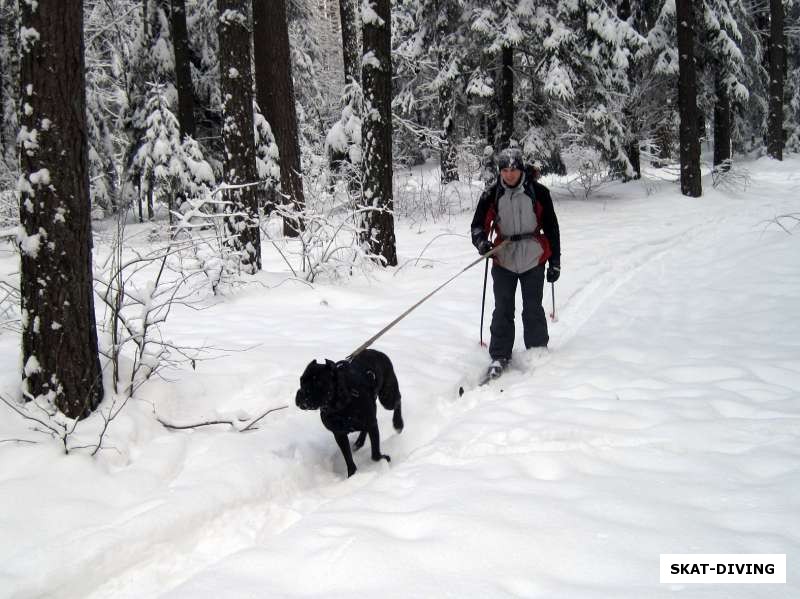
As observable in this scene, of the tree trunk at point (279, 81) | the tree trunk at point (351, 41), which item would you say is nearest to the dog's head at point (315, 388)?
the tree trunk at point (279, 81)

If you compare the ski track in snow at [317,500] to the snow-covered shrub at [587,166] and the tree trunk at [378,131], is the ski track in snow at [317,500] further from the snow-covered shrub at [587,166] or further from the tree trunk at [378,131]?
the snow-covered shrub at [587,166]

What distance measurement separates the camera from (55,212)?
3377 mm

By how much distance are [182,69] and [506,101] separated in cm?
845

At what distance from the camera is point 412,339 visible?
244 inches

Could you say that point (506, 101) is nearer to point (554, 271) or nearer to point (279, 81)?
point (279, 81)

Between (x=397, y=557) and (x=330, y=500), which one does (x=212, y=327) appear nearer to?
(x=330, y=500)

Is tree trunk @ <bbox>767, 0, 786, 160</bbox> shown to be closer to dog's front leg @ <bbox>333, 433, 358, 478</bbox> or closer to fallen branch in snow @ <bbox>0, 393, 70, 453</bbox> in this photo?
dog's front leg @ <bbox>333, 433, 358, 478</bbox>

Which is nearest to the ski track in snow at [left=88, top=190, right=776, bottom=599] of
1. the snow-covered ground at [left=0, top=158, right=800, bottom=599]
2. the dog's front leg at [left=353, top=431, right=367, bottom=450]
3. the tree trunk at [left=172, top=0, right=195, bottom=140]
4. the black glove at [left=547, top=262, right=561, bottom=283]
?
the snow-covered ground at [left=0, top=158, right=800, bottom=599]

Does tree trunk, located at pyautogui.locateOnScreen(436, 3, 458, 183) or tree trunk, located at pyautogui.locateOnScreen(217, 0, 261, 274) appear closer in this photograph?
tree trunk, located at pyautogui.locateOnScreen(217, 0, 261, 274)

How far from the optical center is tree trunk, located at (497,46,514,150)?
14.7m

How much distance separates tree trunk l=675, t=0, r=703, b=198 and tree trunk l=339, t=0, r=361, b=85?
344 inches

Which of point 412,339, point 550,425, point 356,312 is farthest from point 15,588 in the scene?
point 356,312

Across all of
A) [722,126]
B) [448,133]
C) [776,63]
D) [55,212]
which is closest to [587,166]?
[448,133]

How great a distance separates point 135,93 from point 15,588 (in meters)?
15.1
